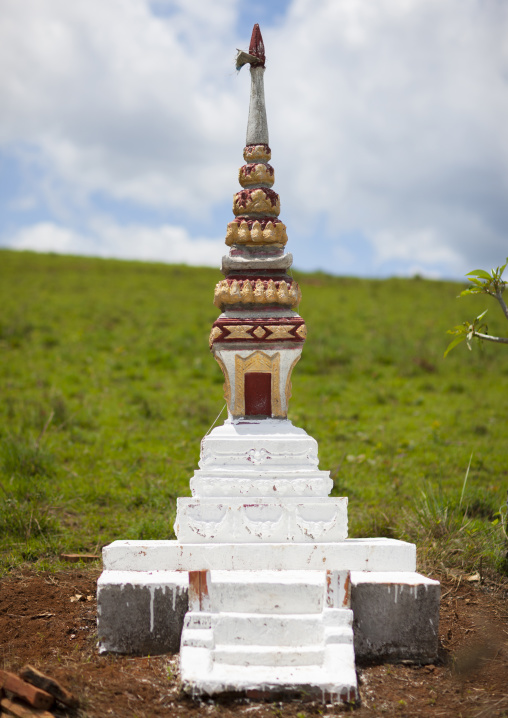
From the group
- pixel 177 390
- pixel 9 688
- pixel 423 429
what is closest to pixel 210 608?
pixel 9 688

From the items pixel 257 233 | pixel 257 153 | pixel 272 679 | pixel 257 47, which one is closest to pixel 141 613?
pixel 272 679

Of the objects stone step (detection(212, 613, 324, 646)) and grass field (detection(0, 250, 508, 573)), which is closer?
stone step (detection(212, 613, 324, 646))

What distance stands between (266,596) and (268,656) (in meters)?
0.34

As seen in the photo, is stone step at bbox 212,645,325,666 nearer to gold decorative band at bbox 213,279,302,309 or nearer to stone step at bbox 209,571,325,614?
stone step at bbox 209,571,325,614

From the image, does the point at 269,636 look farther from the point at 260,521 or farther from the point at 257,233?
the point at 257,233

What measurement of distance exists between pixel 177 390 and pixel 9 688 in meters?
7.62

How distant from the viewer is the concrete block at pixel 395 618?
154 inches

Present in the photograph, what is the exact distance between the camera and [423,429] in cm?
918

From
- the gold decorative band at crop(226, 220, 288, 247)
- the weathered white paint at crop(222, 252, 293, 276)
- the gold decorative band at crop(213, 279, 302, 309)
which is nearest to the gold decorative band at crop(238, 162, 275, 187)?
the gold decorative band at crop(226, 220, 288, 247)

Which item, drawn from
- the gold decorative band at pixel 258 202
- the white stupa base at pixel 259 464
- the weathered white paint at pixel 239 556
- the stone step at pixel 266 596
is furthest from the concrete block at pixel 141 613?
the gold decorative band at pixel 258 202

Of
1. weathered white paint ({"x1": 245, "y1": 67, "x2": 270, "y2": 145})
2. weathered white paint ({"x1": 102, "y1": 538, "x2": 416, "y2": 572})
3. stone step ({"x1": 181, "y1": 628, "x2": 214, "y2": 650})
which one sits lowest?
stone step ({"x1": 181, "y1": 628, "x2": 214, "y2": 650})

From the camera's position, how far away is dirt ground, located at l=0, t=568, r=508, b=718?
11.0 feet

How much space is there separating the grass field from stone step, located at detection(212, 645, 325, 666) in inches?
72.3

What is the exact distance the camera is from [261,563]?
4082 millimetres
